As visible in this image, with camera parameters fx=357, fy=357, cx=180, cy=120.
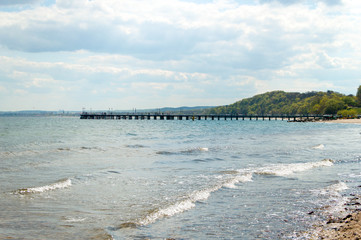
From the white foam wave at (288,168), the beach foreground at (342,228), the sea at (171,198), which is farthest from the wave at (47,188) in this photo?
the beach foreground at (342,228)

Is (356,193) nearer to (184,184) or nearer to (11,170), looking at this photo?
(184,184)

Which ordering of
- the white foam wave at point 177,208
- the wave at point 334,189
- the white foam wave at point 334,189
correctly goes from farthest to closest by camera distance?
1. the white foam wave at point 334,189
2. the wave at point 334,189
3. the white foam wave at point 177,208

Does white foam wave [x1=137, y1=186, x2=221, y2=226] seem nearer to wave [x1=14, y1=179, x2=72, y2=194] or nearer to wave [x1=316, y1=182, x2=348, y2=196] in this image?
wave [x1=316, y1=182, x2=348, y2=196]

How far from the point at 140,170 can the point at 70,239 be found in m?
12.4

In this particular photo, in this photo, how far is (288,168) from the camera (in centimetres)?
2167

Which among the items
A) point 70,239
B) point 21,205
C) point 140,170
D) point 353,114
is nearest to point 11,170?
point 140,170

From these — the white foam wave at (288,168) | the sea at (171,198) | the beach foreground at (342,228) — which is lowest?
the sea at (171,198)

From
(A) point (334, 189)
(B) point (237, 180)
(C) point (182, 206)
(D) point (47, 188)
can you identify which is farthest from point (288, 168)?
(D) point (47, 188)

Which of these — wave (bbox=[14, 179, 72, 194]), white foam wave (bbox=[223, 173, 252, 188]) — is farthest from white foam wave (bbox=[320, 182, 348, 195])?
wave (bbox=[14, 179, 72, 194])

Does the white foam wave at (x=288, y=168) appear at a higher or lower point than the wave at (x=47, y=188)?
higher

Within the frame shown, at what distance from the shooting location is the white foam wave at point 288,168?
2008 cm

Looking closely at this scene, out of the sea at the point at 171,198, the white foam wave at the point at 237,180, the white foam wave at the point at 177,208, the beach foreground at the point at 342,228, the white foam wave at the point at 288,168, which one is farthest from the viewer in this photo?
the white foam wave at the point at 288,168

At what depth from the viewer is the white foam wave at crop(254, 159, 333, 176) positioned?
20.1 metres

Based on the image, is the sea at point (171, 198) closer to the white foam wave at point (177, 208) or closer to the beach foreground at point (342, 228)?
the white foam wave at point (177, 208)
